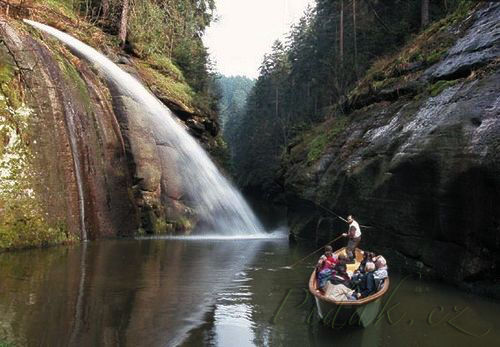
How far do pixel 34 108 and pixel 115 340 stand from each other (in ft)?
40.0

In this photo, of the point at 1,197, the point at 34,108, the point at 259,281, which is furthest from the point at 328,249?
the point at 34,108

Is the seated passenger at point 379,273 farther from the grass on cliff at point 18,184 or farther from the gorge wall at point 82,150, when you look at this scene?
the grass on cliff at point 18,184

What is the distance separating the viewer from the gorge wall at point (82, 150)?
16750 mm

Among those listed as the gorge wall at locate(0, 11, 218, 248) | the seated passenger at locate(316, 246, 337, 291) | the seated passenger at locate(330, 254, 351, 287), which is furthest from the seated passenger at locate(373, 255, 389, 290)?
the gorge wall at locate(0, 11, 218, 248)

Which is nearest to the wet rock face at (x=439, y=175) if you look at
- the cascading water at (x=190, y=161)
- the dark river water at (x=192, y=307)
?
the dark river water at (x=192, y=307)

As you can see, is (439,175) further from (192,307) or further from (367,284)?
(192,307)

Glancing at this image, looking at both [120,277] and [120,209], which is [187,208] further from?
[120,277]

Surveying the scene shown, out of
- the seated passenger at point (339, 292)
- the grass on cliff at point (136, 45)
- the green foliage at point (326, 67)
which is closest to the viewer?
the seated passenger at point (339, 292)

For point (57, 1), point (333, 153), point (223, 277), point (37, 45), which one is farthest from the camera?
point (57, 1)

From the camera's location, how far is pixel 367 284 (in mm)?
9758

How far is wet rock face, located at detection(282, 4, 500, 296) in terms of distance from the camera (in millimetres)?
12195

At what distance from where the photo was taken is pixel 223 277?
13781mm

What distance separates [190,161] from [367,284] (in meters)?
16.9

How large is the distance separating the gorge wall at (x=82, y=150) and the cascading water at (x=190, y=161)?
82 centimetres
